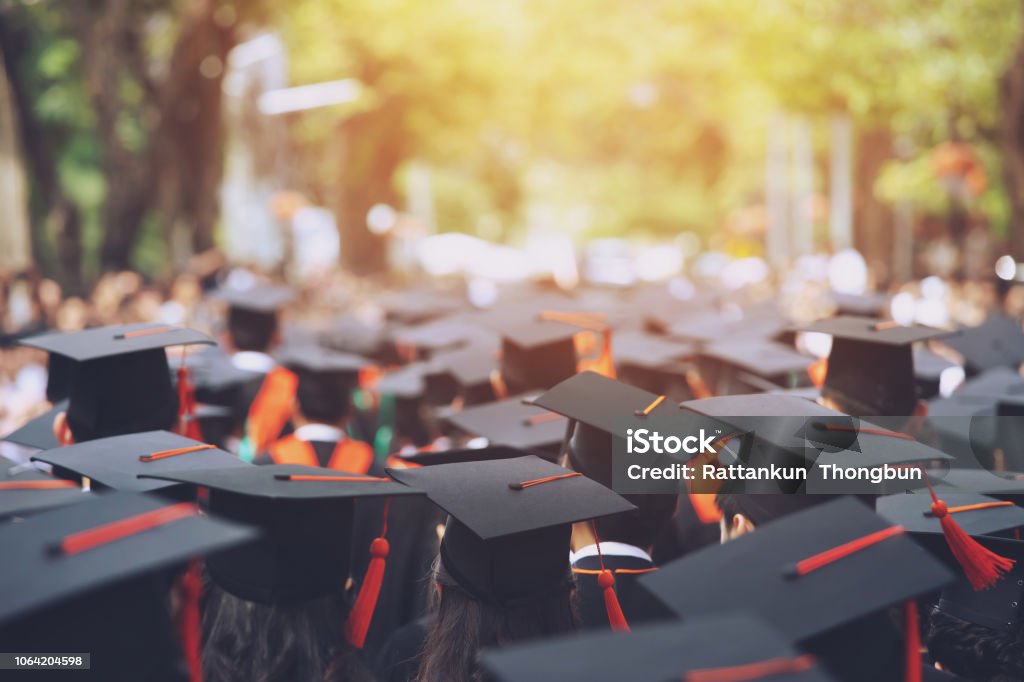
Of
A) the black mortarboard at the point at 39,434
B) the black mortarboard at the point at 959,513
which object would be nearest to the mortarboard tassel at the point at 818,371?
the black mortarboard at the point at 959,513

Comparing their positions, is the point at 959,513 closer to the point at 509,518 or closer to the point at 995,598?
the point at 995,598

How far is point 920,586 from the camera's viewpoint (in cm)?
209

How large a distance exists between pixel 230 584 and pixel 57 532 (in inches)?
23.2

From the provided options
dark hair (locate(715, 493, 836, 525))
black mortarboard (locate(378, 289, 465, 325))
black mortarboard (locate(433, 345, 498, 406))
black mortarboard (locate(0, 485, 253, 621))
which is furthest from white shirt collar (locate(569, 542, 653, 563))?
black mortarboard (locate(378, 289, 465, 325))

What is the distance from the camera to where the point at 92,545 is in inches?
77.6

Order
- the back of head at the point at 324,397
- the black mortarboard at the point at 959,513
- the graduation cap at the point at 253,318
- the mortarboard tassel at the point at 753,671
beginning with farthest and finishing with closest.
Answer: the graduation cap at the point at 253,318 < the back of head at the point at 324,397 < the black mortarboard at the point at 959,513 < the mortarboard tassel at the point at 753,671

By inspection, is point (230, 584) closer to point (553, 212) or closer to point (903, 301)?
point (903, 301)

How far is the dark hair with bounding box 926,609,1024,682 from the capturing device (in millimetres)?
2561

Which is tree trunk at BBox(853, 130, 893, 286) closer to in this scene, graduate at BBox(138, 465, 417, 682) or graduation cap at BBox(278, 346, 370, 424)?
graduation cap at BBox(278, 346, 370, 424)

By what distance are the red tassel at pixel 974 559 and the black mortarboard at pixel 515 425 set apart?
1382 millimetres

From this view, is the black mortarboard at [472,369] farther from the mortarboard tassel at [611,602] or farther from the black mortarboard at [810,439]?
the mortarboard tassel at [611,602]

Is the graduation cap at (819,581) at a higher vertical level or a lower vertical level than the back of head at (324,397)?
higher

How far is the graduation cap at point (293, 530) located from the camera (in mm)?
2502

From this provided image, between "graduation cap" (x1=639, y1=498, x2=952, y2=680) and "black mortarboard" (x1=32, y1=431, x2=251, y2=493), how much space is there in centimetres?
122
